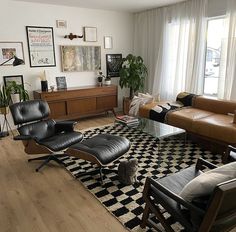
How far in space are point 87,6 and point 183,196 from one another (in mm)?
4428

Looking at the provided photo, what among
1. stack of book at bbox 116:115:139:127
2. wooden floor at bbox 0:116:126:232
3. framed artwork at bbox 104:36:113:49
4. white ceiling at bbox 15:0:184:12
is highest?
white ceiling at bbox 15:0:184:12

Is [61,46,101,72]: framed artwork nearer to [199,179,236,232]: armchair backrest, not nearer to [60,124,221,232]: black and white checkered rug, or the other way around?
[60,124,221,232]: black and white checkered rug

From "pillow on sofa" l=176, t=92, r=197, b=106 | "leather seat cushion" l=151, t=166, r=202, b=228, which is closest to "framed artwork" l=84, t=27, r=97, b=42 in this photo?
"pillow on sofa" l=176, t=92, r=197, b=106

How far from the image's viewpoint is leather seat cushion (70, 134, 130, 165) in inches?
93.6

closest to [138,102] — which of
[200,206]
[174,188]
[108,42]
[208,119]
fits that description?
[208,119]

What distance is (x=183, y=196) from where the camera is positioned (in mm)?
1391

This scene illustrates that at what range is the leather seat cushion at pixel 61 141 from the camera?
266 centimetres

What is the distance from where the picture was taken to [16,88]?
408 cm

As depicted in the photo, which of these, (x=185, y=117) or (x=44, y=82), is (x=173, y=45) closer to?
(x=185, y=117)

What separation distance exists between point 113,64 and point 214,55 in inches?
90.1

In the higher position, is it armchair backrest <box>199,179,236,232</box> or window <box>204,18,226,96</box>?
→ window <box>204,18,226,96</box>

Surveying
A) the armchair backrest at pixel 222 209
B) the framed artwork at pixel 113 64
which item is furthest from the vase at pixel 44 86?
the armchair backrest at pixel 222 209

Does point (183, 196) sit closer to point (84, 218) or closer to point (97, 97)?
point (84, 218)

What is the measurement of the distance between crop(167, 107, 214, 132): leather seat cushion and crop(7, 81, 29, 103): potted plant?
8.62ft
